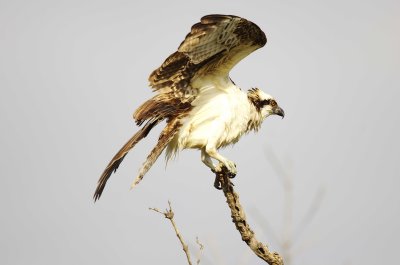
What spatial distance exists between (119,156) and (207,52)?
1570mm

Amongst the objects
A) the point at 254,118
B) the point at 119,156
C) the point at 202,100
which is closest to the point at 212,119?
the point at 202,100

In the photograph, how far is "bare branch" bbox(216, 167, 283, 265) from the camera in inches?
261

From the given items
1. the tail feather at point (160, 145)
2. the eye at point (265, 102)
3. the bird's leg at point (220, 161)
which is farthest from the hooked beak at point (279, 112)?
the tail feather at point (160, 145)

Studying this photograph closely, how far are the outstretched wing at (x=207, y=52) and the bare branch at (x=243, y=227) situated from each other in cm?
143

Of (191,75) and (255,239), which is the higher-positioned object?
(191,75)

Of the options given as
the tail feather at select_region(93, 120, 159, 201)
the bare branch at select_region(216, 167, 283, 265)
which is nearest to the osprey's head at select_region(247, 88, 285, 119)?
the tail feather at select_region(93, 120, 159, 201)

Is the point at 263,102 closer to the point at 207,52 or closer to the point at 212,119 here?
the point at 212,119

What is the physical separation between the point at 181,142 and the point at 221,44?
1.41 meters

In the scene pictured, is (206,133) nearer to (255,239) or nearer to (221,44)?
(221,44)

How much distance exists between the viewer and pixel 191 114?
8.33 m

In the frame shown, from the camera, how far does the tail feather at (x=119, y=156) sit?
7.56 m

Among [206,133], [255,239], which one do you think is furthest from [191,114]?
[255,239]

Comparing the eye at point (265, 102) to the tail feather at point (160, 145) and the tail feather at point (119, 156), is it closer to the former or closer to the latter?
the tail feather at point (160, 145)

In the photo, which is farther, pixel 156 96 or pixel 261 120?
pixel 261 120
